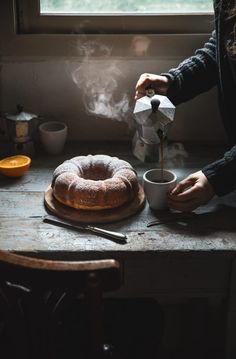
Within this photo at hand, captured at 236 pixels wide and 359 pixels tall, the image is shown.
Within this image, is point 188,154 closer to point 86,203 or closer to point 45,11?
point 86,203

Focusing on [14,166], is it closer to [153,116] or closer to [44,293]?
[153,116]

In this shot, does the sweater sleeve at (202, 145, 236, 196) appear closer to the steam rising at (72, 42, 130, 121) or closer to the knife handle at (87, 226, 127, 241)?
the knife handle at (87, 226, 127, 241)

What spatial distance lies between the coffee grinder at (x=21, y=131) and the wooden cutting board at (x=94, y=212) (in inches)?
13.0

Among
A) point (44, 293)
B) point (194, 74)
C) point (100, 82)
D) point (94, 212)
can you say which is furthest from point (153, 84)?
point (44, 293)

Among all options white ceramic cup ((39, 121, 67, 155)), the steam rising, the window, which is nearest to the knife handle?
white ceramic cup ((39, 121, 67, 155))

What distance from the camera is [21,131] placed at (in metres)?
1.78

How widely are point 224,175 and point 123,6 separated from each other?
0.76 meters

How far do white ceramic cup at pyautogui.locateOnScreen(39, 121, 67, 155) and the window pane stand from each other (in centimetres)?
40

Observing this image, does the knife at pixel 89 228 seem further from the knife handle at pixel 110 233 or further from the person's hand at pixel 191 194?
the person's hand at pixel 191 194

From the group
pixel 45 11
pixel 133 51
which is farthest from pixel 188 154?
pixel 45 11

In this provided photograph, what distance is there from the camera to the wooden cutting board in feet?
4.78

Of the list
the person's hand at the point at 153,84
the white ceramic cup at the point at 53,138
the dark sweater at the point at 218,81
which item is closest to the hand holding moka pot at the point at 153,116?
the person's hand at the point at 153,84

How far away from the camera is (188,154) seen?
6.14ft

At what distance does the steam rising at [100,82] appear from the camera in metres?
1.86
